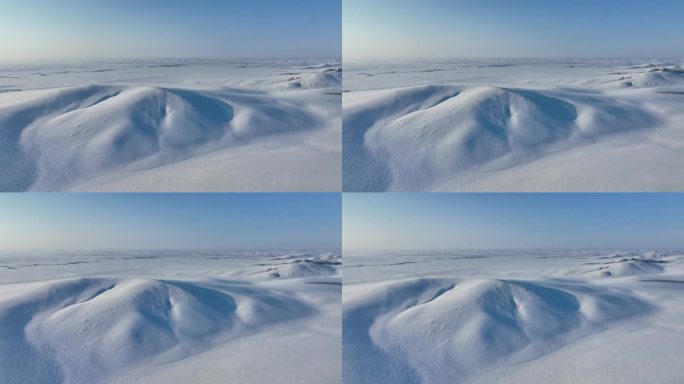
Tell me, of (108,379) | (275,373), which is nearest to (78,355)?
(108,379)

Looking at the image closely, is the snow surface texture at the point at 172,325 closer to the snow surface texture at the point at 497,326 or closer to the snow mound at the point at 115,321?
the snow mound at the point at 115,321

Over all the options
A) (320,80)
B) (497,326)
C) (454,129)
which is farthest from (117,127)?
(497,326)

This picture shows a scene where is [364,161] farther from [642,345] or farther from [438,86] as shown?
[642,345]

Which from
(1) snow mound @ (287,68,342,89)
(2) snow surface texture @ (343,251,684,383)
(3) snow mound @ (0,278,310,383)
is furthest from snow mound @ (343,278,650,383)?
(1) snow mound @ (287,68,342,89)

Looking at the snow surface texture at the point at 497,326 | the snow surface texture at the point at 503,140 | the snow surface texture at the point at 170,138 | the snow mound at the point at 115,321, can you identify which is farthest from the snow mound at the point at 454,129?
the snow mound at the point at 115,321

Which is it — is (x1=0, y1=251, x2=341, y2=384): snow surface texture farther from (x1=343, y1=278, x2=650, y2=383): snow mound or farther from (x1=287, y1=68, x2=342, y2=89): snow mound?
(x1=287, y1=68, x2=342, y2=89): snow mound
